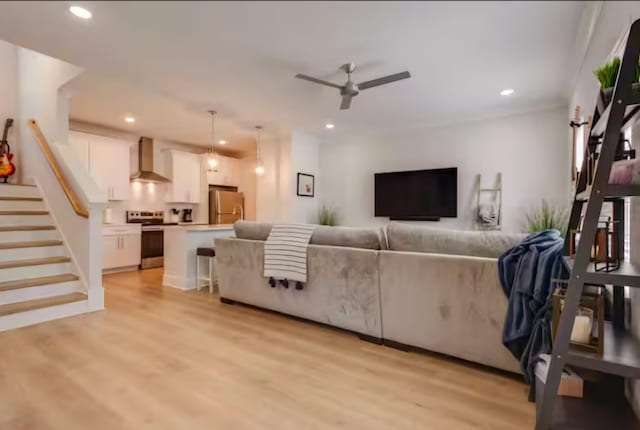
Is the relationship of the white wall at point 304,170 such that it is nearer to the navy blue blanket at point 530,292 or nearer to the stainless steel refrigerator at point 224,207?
the stainless steel refrigerator at point 224,207

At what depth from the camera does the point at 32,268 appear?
3.49 metres

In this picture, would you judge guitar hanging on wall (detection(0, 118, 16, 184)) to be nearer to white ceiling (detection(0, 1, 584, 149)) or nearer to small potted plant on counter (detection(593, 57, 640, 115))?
white ceiling (detection(0, 1, 584, 149))

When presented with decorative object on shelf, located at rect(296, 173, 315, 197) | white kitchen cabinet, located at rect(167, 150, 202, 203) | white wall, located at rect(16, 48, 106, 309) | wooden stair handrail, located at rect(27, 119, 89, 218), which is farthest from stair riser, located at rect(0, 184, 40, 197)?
decorative object on shelf, located at rect(296, 173, 315, 197)

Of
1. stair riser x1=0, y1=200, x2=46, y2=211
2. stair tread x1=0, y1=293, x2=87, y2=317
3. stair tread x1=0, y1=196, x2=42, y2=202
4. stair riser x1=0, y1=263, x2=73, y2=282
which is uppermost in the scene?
stair tread x1=0, y1=196, x2=42, y2=202

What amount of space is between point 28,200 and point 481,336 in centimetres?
521

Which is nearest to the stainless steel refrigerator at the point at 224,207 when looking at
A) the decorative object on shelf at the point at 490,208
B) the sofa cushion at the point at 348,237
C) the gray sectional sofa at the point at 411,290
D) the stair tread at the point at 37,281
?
the stair tread at the point at 37,281

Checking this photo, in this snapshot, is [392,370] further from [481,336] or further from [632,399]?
[632,399]

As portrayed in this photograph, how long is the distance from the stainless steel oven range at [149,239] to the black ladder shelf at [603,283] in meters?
5.86

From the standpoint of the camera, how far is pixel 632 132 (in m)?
1.59

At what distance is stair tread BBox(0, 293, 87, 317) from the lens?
294 centimetres

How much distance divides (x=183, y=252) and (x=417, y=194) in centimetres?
372

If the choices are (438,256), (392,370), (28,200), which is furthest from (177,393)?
(28,200)

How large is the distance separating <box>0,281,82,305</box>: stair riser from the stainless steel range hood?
3048 mm

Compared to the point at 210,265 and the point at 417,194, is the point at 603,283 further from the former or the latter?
the point at 417,194
